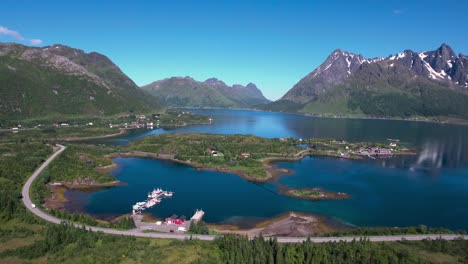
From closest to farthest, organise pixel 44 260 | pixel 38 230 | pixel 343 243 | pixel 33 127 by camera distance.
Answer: pixel 44 260
pixel 343 243
pixel 38 230
pixel 33 127

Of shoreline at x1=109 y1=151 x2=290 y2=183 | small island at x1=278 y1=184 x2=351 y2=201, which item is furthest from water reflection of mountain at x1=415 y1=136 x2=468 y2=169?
small island at x1=278 y1=184 x2=351 y2=201

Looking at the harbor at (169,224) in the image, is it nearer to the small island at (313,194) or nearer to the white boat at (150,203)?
the white boat at (150,203)

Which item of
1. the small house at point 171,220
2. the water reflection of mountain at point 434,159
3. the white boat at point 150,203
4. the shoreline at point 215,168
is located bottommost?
the white boat at point 150,203

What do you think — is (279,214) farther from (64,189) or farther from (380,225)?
(64,189)

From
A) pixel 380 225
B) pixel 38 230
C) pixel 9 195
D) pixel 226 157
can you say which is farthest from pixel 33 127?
pixel 380 225

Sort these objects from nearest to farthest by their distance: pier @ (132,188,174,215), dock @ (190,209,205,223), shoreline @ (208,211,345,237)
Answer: shoreline @ (208,211,345,237) < dock @ (190,209,205,223) < pier @ (132,188,174,215)

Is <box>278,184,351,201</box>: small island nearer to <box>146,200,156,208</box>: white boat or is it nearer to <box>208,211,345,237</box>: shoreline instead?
<box>208,211,345,237</box>: shoreline

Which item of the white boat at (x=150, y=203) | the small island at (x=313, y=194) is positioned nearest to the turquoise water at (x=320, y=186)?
the white boat at (x=150, y=203)

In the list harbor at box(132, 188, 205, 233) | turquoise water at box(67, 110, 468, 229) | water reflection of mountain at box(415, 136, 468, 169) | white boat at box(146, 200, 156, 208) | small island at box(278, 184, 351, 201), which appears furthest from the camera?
water reflection of mountain at box(415, 136, 468, 169)
